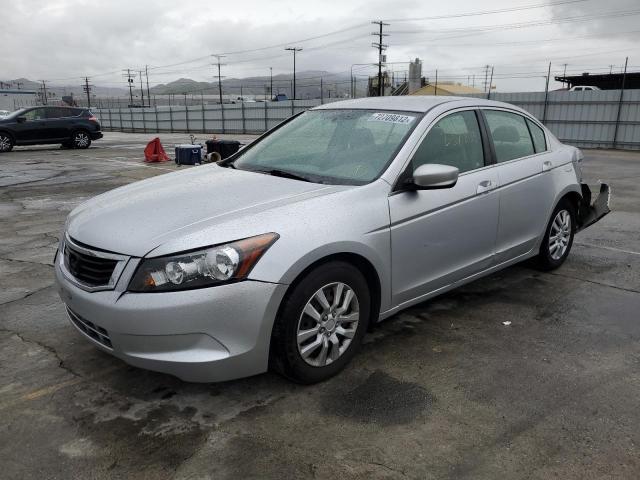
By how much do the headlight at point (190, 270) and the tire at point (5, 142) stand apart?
19.3 meters

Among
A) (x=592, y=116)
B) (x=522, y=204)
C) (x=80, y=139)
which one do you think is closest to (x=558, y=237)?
(x=522, y=204)

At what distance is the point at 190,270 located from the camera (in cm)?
260

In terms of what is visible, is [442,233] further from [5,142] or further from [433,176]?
[5,142]

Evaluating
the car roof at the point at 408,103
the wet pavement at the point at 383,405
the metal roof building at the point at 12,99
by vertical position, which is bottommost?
the wet pavement at the point at 383,405

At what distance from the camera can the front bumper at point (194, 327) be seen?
256 cm

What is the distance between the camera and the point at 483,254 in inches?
158

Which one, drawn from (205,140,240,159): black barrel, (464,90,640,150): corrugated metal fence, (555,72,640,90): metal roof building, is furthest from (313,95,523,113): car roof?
(555,72,640,90): metal roof building

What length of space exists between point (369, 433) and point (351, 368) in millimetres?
660

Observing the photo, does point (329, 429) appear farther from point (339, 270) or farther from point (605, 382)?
point (605, 382)

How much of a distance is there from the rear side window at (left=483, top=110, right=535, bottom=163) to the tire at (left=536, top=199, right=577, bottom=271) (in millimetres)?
699

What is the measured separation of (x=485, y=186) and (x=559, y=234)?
60.4 inches

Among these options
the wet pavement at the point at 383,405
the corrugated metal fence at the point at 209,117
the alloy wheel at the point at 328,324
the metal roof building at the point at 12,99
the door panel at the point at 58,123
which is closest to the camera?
the wet pavement at the point at 383,405

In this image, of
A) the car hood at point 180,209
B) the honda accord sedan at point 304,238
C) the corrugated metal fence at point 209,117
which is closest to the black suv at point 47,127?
the corrugated metal fence at point 209,117

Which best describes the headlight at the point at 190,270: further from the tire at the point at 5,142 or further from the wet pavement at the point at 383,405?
the tire at the point at 5,142
